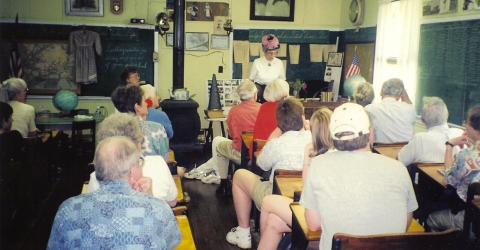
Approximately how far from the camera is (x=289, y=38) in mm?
9148

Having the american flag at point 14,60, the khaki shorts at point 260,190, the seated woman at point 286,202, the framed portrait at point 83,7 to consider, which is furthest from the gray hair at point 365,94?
the american flag at point 14,60

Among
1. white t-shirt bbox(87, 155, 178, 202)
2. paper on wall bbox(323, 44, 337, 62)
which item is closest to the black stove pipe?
paper on wall bbox(323, 44, 337, 62)

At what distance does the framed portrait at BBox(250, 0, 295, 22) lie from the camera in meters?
8.95

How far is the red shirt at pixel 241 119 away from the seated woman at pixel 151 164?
2.33 m

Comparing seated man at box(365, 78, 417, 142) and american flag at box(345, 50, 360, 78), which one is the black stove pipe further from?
seated man at box(365, 78, 417, 142)

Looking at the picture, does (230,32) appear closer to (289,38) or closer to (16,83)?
(289,38)

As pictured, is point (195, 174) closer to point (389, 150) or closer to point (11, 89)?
point (11, 89)

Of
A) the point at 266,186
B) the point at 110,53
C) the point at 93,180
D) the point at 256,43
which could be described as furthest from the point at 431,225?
the point at 110,53

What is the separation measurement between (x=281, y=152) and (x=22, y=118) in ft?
9.63

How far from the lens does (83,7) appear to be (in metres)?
8.56

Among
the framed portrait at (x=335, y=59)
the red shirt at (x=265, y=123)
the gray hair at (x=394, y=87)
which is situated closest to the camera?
the red shirt at (x=265, y=123)

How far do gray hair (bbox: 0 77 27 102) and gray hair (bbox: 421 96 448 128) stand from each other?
13.2 feet

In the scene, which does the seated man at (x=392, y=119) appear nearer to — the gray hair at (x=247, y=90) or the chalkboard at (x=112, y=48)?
the gray hair at (x=247, y=90)

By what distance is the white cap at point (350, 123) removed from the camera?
8.34ft
